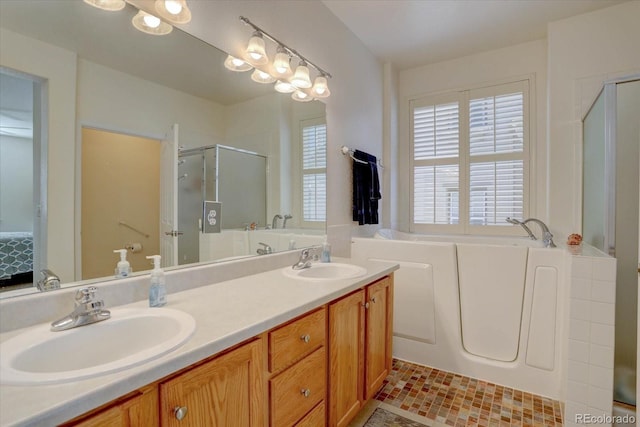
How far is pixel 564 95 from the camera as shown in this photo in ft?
8.45

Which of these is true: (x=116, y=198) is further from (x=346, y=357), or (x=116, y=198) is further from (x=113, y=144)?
(x=346, y=357)

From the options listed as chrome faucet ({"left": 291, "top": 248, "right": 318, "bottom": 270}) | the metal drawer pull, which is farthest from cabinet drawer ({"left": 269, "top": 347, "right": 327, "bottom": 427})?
chrome faucet ({"left": 291, "top": 248, "right": 318, "bottom": 270})

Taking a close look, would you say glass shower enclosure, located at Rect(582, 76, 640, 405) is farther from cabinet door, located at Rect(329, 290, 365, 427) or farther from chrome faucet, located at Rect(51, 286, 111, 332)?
chrome faucet, located at Rect(51, 286, 111, 332)

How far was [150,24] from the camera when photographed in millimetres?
1263

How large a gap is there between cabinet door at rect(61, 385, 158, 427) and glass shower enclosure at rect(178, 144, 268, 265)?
719 millimetres

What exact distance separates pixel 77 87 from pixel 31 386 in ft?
3.09

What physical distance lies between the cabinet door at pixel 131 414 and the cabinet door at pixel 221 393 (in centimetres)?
2

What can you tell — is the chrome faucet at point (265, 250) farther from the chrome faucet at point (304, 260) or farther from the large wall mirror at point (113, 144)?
the chrome faucet at point (304, 260)

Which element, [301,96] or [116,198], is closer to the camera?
[116,198]

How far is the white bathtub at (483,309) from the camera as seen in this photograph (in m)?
1.92

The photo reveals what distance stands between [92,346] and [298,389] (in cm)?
69

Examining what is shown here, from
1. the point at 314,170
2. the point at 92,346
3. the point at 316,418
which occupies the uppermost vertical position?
→ the point at 314,170

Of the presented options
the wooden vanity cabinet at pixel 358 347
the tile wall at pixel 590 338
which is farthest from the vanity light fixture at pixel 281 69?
the tile wall at pixel 590 338

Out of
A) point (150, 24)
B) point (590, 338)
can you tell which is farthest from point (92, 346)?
point (590, 338)
